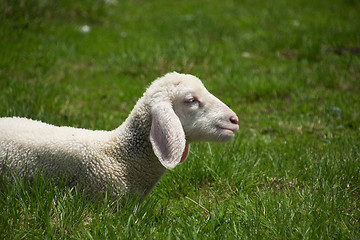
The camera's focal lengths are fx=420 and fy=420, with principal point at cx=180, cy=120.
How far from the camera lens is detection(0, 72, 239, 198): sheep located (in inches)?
110

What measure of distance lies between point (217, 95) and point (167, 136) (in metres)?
2.97

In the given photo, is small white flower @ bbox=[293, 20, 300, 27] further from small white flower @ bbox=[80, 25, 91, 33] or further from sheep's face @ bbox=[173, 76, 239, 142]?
sheep's face @ bbox=[173, 76, 239, 142]

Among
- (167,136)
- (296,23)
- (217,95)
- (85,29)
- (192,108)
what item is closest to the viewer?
(167,136)

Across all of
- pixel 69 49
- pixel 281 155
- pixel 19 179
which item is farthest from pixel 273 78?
pixel 19 179

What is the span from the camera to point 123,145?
115 inches

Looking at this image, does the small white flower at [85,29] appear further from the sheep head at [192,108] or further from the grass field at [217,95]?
the sheep head at [192,108]

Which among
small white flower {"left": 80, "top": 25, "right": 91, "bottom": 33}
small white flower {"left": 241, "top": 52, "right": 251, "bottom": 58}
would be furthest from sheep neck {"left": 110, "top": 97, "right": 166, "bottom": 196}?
small white flower {"left": 80, "top": 25, "right": 91, "bottom": 33}

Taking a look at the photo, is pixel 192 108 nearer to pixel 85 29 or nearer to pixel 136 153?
pixel 136 153

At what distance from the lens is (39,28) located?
713cm

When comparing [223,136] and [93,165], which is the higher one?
[223,136]

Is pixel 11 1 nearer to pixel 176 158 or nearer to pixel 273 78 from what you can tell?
pixel 273 78

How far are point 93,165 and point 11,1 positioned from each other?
5.51 meters

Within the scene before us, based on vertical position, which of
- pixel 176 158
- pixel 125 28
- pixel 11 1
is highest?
pixel 176 158

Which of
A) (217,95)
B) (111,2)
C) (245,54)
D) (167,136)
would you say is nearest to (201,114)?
(167,136)
